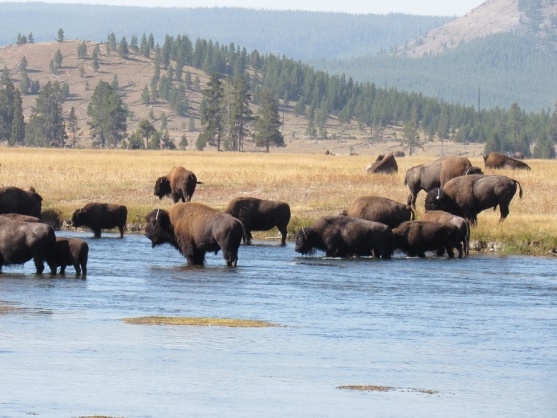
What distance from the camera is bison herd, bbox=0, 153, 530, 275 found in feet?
68.0

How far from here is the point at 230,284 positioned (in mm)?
20297

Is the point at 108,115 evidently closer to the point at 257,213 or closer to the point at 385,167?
the point at 385,167

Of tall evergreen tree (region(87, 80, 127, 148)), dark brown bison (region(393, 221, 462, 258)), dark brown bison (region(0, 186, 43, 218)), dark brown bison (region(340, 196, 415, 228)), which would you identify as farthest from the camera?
tall evergreen tree (region(87, 80, 127, 148))

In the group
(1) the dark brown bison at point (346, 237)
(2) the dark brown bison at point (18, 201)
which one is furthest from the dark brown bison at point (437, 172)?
(2) the dark brown bison at point (18, 201)

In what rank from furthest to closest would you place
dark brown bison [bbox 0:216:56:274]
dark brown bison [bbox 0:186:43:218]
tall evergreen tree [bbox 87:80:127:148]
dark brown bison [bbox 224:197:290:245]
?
tall evergreen tree [bbox 87:80:127:148] → dark brown bison [bbox 0:186:43:218] → dark brown bison [bbox 224:197:290:245] → dark brown bison [bbox 0:216:56:274]

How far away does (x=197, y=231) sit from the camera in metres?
22.1

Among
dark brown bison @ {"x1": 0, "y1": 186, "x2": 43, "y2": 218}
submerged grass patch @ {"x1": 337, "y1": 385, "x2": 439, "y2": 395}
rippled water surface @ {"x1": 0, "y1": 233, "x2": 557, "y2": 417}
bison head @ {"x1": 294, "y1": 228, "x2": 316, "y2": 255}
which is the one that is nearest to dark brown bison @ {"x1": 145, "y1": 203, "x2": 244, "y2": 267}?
rippled water surface @ {"x1": 0, "y1": 233, "x2": 557, "y2": 417}

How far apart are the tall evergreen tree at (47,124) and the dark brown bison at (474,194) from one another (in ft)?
361

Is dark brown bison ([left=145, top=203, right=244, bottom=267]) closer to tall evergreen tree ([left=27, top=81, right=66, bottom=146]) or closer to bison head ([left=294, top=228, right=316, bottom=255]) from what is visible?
bison head ([left=294, top=228, right=316, bottom=255])

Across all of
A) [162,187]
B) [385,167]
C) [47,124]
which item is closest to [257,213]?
[162,187]

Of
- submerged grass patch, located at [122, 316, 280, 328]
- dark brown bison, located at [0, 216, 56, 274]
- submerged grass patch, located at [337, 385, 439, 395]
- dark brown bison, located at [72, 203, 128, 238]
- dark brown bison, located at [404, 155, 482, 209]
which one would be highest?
dark brown bison, located at [404, 155, 482, 209]

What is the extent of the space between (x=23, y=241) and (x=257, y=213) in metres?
8.38

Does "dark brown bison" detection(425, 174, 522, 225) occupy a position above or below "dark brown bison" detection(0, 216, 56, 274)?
above

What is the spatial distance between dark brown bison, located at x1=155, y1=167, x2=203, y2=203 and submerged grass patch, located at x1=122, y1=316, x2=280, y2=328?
1751cm
